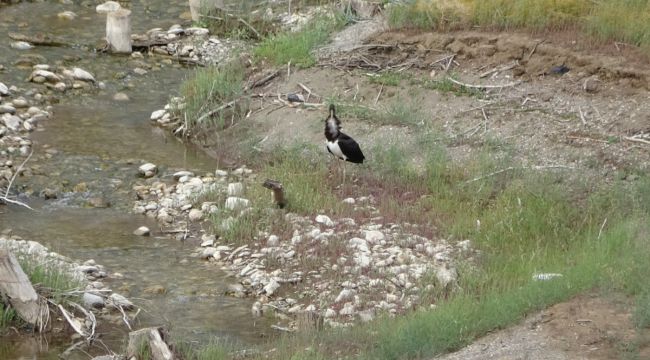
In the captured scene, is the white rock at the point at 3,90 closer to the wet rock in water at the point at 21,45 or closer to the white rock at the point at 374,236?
the wet rock in water at the point at 21,45

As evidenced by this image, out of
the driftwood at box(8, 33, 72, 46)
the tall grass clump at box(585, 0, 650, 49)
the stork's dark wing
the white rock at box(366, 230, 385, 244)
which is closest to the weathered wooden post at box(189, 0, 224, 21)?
the driftwood at box(8, 33, 72, 46)

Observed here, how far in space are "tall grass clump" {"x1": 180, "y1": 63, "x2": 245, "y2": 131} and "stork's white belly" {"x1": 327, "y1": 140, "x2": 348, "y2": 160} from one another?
7.76ft

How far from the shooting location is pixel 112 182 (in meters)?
12.0

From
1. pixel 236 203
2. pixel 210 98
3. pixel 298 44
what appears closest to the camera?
pixel 236 203

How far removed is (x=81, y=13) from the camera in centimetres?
1741

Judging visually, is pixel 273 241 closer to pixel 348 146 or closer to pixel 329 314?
pixel 348 146

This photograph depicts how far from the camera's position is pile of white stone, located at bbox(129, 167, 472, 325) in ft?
30.5

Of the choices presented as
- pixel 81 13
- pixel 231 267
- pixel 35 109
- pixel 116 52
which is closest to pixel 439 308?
pixel 231 267

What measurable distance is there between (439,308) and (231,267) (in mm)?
2477

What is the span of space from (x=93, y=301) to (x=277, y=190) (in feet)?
8.02

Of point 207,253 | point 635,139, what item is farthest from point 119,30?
point 635,139

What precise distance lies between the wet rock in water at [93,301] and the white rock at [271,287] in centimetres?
136

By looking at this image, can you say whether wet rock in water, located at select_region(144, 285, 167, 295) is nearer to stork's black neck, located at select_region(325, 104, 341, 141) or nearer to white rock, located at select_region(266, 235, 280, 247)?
white rock, located at select_region(266, 235, 280, 247)

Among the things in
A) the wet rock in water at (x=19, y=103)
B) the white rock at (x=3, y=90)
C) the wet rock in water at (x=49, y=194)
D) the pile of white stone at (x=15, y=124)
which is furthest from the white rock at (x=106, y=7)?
the wet rock in water at (x=49, y=194)
